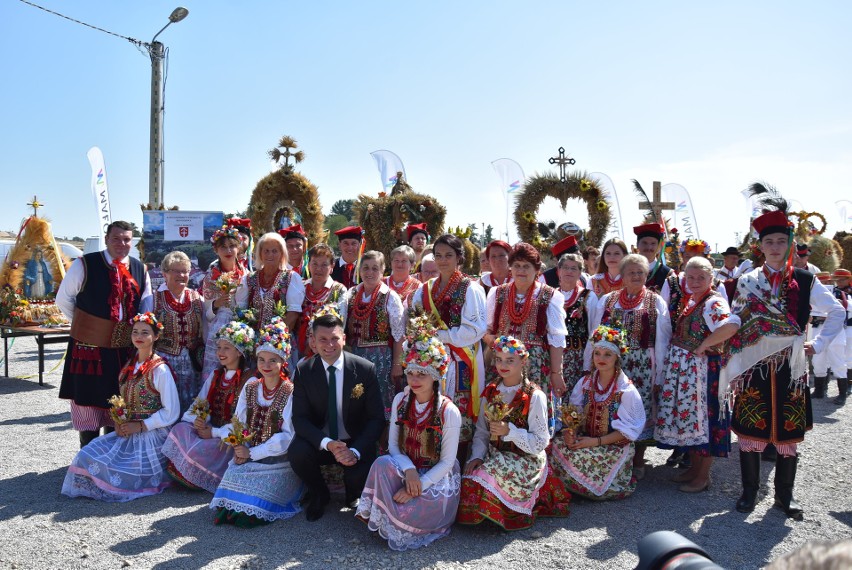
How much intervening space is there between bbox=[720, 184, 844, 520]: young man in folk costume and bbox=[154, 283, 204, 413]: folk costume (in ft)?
13.8

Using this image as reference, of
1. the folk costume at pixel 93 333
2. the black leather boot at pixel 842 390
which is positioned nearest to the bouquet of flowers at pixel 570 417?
the folk costume at pixel 93 333

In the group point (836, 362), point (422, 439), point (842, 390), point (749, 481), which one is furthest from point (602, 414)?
point (842, 390)

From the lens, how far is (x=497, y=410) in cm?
405

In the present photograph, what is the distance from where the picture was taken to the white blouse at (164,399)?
4.82 m

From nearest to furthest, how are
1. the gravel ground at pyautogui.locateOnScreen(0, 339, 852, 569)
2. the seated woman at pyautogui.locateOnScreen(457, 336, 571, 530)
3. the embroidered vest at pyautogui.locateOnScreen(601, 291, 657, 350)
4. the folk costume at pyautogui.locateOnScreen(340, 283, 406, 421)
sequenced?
the gravel ground at pyautogui.locateOnScreen(0, 339, 852, 569)
the seated woman at pyautogui.locateOnScreen(457, 336, 571, 530)
the embroidered vest at pyautogui.locateOnScreen(601, 291, 657, 350)
the folk costume at pyautogui.locateOnScreen(340, 283, 406, 421)

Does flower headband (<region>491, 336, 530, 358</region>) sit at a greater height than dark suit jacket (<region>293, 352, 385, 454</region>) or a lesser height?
greater

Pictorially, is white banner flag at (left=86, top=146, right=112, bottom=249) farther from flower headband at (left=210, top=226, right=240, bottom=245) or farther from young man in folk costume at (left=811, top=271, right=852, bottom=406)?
young man in folk costume at (left=811, top=271, right=852, bottom=406)

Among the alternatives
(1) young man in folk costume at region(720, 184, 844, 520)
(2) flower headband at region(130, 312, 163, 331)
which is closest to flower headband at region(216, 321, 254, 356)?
(2) flower headband at region(130, 312, 163, 331)

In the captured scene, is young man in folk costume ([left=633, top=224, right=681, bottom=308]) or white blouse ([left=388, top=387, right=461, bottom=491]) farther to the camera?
young man in folk costume ([left=633, top=224, right=681, bottom=308])

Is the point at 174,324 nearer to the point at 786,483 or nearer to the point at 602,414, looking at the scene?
the point at 602,414

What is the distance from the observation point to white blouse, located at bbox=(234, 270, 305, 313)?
206 inches

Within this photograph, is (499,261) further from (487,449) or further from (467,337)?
(487,449)

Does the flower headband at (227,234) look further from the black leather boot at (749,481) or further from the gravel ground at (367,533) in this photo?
the black leather boot at (749,481)

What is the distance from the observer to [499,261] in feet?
18.8
